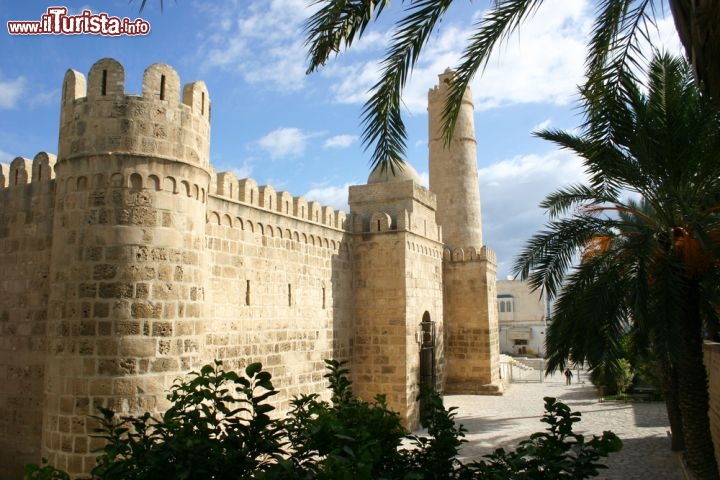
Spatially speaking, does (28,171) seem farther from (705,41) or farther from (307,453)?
(705,41)

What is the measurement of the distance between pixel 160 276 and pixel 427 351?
8422 mm

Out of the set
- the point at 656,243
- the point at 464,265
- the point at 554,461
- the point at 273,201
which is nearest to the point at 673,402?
the point at 656,243

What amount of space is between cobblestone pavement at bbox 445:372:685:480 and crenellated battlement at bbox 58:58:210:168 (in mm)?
7104

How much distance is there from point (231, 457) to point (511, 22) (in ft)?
13.1

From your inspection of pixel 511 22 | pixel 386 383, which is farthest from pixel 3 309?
pixel 511 22

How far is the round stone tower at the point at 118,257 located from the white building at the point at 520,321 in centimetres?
3288

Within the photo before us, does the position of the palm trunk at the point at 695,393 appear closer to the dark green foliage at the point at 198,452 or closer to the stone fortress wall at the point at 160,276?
the dark green foliage at the point at 198,452

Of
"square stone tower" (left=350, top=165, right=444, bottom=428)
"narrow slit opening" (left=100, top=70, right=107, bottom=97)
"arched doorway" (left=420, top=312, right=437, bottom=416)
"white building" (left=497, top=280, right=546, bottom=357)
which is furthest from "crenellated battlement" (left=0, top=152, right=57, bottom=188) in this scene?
"white building" (left=497, top=280, right=546, bottom=357)

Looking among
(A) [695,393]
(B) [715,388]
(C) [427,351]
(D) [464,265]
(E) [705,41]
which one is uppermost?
(D) [464,265]

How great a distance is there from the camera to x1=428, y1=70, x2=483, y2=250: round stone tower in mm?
18516

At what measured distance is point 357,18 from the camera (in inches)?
181

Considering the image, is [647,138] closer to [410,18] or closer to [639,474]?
[410,18]

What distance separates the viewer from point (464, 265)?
18.0 m

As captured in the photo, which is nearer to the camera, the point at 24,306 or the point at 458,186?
the point at 24,306
